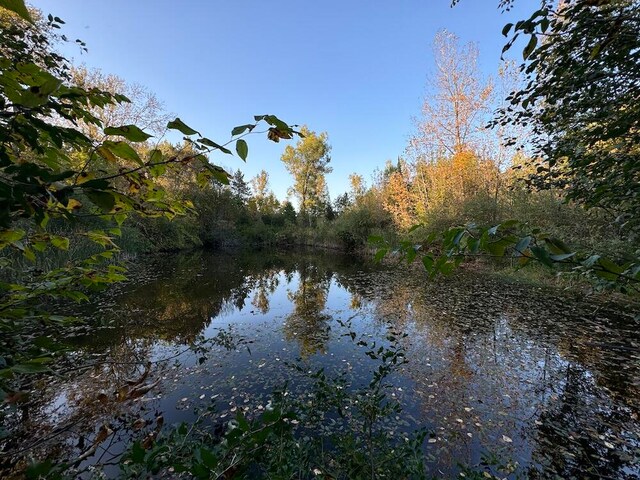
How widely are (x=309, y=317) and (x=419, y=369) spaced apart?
332 cm

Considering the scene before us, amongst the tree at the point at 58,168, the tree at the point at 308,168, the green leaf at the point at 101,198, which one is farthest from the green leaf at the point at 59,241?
the tree at the point at 308,168

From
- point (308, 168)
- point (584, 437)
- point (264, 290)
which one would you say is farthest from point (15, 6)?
point (308, 168)

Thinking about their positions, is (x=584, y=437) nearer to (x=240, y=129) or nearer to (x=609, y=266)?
(x=609, y=266)

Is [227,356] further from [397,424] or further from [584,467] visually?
[584,467]

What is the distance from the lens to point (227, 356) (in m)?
4.89

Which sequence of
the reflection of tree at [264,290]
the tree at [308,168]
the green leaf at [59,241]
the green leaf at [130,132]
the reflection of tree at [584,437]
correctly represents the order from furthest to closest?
the tree at [308,168], the reflection of tree at [264,290], the reflection of tree at [584,437], the green leaf at [59,241], the green leaf at [130,132]

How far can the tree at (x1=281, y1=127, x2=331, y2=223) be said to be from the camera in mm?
30781

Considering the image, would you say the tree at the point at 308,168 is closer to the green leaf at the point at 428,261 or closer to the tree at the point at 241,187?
the tree at the point at 241,187

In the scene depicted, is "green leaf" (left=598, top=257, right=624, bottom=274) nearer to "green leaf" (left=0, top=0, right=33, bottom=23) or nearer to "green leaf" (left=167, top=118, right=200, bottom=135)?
"green leaf" (left=167, top=118, right=200, bottom=135)

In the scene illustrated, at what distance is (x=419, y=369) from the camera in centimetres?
450

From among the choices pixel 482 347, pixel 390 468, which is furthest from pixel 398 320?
pixel 390 468

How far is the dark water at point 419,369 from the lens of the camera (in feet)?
9.26

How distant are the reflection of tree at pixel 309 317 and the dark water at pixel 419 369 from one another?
0.16ft

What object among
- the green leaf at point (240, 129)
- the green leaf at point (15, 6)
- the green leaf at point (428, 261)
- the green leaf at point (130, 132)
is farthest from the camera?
the green leaf at point (428, 261)
